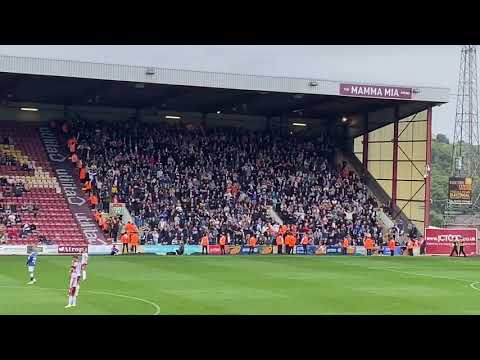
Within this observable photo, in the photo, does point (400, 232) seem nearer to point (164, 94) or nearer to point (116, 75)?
point (164, 94)

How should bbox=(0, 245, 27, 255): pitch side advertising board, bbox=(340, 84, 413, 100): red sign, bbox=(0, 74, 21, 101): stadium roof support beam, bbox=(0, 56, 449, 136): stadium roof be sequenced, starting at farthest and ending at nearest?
bbox=(340, 84, 413, 100): red sign → bbox=(0, 74, 21, 101): stadium roof support beam → bbox=(0, 56, 449, 136): stadium roof → bbox=(0, 245, 27, 255): pitch side advertising board

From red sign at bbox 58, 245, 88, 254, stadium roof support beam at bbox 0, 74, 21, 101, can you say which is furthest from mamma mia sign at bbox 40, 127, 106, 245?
stadium roof support beam at bbox 0, 74, 21, 101

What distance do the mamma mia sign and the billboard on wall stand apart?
997 inches

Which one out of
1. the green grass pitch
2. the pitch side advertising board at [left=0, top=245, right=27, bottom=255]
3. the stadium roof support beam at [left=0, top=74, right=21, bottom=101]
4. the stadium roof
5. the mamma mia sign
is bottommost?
the green grass pitch

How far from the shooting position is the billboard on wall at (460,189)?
56.1 meters

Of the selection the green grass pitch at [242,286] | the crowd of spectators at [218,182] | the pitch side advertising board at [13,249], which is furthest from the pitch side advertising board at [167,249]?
the pitch side advertising board at [13,249]

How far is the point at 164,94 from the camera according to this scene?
4822 centimetres

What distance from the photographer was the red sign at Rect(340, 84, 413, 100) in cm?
4669

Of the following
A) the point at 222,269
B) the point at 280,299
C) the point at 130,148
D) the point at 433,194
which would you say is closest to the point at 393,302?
the point at 280,299

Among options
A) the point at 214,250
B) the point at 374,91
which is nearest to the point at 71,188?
the point at 214,250

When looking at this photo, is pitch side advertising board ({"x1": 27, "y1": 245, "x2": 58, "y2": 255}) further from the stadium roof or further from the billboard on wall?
the billboard on wall

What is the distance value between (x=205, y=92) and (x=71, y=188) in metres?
9.26
